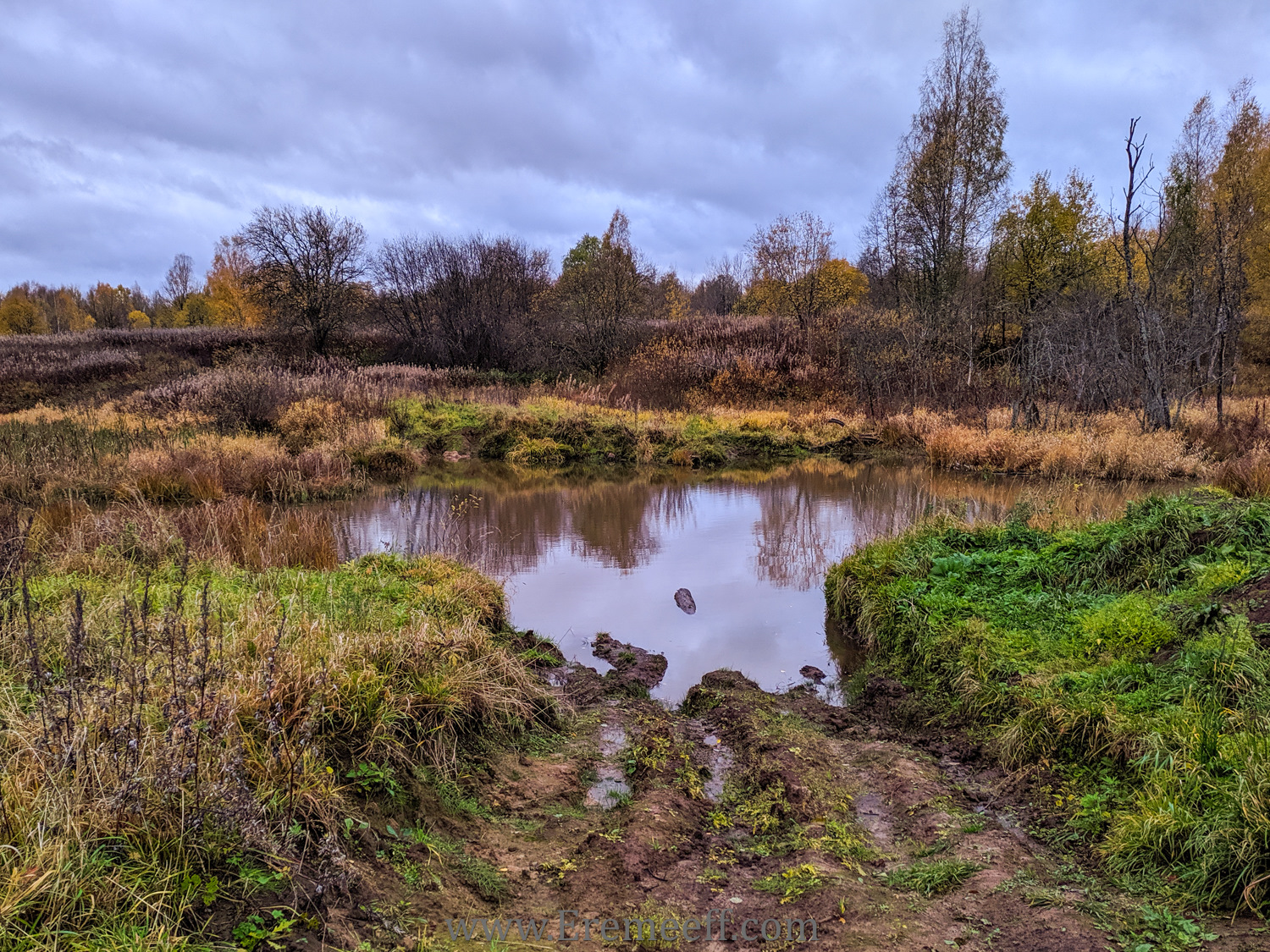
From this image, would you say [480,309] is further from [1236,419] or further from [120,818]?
[120,818]

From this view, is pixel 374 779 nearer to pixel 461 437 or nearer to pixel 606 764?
pixel 606 764

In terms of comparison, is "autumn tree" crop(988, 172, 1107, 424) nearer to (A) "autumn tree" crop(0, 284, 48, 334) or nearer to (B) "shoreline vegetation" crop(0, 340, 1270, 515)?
(B) "shoreline vegetation" crop(0, 340, 1270, 515)

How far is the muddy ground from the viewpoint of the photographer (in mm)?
2688

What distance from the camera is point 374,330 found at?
120 ft

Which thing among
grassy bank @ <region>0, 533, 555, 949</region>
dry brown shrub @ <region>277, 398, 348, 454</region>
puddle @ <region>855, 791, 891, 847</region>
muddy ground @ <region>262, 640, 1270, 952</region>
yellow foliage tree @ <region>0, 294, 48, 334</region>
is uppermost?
yellow foliage tree @ <region>0, 294, 48, 334</region>

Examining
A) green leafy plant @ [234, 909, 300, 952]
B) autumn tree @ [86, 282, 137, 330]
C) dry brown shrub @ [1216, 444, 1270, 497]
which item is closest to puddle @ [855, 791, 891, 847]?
green leafy plant @ [234, 909, 300, 952]

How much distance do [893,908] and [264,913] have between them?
2418mm

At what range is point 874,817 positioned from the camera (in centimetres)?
384

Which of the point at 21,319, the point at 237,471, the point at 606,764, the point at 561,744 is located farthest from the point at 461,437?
the point at 21,319

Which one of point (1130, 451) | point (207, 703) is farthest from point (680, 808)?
point (1130, 451)

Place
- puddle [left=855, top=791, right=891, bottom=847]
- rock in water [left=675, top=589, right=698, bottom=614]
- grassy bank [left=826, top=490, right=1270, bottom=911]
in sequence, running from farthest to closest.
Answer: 1. rock in water [left=675, top=589, right=698, bottom=614]
2. puddle [left=855, top=791, right=891, bottom=847]
3. grassy bank [left=826, top=490, right=1270, bottom=911]

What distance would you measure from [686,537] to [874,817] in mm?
7575

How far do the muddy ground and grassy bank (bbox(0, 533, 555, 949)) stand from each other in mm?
173

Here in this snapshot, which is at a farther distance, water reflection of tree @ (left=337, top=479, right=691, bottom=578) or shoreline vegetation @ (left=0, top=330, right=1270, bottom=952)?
water reflection of tree @ (left=337, top=479, right=691, bottom=578)
